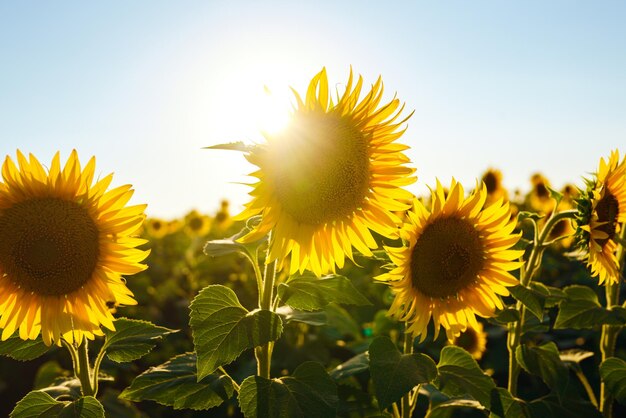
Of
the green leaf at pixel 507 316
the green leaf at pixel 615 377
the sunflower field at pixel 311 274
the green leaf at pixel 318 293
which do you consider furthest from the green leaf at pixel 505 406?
the green leaf at pixel 318 293

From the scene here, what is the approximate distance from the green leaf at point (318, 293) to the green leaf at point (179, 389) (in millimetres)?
443

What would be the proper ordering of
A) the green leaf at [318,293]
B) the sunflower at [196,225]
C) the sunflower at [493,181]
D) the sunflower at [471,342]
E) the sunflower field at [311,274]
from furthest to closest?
the sunflower at [196,225] → the sunflower at [493,181] → the sunflower at [471,342] → the green leaf at [318,293] → the sunflower field at [311,274]

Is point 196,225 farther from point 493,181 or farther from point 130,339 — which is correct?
point 130,339

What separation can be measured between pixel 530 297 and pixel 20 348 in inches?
84.3

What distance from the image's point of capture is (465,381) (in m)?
2.54

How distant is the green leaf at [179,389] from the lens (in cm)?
222

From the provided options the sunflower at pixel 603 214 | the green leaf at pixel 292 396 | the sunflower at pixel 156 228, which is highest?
the sunflower at pixel 603 214

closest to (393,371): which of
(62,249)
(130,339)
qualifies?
(130,339)

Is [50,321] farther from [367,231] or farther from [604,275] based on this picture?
[604,275]

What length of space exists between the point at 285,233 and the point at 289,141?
0.40 meters

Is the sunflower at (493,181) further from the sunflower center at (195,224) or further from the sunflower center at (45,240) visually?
the sunflower center at (45,240)

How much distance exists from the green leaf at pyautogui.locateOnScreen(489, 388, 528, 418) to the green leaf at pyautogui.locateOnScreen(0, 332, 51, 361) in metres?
1.90

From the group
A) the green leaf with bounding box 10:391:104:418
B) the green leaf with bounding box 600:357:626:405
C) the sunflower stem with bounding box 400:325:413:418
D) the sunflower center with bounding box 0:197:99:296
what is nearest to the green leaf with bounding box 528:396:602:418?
the green leaf with bounding box 600:357:626:405

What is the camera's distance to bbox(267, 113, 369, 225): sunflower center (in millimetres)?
2189
